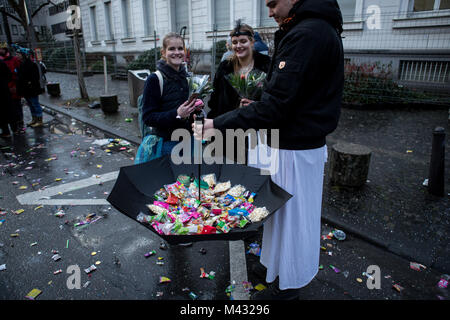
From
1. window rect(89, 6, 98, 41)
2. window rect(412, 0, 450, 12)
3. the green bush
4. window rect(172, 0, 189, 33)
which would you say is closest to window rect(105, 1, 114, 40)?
window rect(89, 6, 98, 41)

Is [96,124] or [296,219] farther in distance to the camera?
[96,124]

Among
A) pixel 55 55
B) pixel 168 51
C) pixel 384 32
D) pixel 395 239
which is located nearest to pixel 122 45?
pixel 55 55

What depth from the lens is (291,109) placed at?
180 centimetres

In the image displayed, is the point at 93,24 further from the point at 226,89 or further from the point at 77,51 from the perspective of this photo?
the point at 226,89

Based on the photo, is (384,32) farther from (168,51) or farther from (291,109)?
(291,109)

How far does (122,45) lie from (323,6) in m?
24.2

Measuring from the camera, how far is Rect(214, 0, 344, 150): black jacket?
1.69 metres

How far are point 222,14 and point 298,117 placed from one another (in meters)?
15.4

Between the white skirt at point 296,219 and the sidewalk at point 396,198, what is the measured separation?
4.54 feet

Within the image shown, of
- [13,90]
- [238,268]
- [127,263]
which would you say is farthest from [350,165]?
[13,90]

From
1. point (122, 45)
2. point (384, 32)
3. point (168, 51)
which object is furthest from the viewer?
point (122, 45)

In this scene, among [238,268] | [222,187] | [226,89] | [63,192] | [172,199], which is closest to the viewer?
[172,199]

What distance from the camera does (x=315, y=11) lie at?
1.70m
